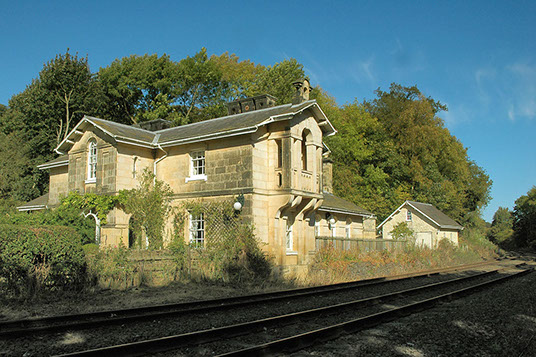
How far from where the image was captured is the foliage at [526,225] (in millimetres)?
60125

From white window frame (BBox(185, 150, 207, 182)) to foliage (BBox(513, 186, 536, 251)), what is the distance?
53.3 meters

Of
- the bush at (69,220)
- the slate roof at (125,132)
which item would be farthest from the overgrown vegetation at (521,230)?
the bush at (69,220)

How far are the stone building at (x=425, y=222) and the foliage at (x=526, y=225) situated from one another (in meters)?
23.7

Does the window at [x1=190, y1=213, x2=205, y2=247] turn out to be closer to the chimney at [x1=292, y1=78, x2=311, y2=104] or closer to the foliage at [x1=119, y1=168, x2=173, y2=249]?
the foliage at [x1=119, y1=168, x2=173, y2=249]

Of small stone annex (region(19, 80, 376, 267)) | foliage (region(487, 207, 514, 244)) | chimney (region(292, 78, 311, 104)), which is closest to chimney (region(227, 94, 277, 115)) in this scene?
small stone annex (region(19, 80, 376, 267))

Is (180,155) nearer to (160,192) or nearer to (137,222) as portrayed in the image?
(160,192)

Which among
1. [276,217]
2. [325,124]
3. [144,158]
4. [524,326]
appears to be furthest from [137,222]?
[524,326]

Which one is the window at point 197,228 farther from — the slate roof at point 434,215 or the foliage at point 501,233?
the foliage at point 501,233

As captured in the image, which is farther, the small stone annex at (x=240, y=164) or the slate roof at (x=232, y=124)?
the slate roof at (x=232, y=124)

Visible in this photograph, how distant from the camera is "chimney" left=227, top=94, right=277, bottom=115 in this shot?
2345 cm

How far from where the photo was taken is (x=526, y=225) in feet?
203

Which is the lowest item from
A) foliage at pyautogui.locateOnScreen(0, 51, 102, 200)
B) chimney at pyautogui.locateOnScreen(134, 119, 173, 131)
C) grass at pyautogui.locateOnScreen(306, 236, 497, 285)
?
grass at pyautogui.locateOnScreen(306, 236, 497, 285)

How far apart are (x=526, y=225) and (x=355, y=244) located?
49123 mm

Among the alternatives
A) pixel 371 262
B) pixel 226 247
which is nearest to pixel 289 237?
pixel 226 247
